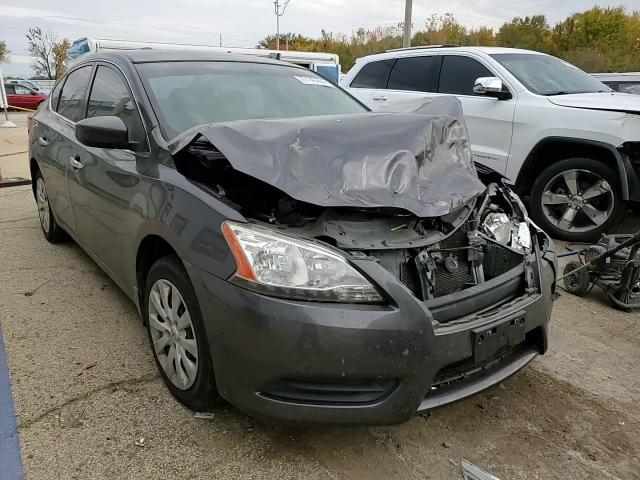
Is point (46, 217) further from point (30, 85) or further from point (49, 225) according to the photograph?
point (30, 85)

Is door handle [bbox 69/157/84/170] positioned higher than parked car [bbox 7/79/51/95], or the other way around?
door handle [bbox 69/157/84/170]

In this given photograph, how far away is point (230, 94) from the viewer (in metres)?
3.05

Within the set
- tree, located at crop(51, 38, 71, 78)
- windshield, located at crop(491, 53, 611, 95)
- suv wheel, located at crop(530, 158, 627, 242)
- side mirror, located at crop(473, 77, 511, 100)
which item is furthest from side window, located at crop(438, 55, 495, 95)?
tree, located at crop(51, 38, 71, 78)

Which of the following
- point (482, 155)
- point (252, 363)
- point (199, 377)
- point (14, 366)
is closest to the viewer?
point (252, 363)

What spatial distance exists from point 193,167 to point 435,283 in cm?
120

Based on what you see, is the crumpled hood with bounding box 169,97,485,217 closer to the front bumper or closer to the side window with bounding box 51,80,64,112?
the front bumper

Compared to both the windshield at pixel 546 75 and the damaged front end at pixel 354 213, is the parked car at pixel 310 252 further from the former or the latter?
the windshield at pixel 546 75

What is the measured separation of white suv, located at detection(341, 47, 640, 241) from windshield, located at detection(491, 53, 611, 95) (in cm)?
1

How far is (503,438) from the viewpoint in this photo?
2.29m

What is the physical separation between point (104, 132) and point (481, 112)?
4321 mm

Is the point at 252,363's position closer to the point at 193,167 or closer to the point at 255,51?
the point at 193,167

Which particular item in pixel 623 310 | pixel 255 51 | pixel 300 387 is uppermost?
pixel 255 51

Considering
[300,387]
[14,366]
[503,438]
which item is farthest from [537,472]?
[14,366]

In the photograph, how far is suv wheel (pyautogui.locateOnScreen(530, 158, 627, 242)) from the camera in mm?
4719
